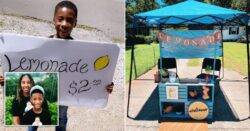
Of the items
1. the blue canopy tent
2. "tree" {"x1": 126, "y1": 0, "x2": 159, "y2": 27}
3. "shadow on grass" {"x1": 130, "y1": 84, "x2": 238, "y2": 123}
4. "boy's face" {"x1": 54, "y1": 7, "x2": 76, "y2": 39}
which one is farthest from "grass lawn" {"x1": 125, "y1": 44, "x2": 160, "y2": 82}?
"boy's face" {"x1": 54, "y1": 7, "x2": 76, "y2": 39}

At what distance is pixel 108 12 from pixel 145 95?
1.76 m

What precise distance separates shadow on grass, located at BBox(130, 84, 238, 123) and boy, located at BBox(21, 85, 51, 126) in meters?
2.71

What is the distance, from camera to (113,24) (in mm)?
7645

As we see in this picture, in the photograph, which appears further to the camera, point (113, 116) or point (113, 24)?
point (113, 24)

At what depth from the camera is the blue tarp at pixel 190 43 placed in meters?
6.81

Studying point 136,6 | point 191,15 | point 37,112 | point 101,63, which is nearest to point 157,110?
point 191,15

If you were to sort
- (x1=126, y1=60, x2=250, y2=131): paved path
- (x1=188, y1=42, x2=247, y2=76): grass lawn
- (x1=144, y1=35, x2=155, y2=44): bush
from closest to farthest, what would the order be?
1. (x1=126, y1=60, x2=250, y2=131): paved path
2. (x1=144, y1=35, x2=155, y2=44): bush
3. (x1=188, y1=42, x2=247, y2=76): grass lawn

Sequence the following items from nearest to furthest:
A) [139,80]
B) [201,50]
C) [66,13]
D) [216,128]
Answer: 1. [66,13]
2. [216,128]
3. [201,50]
4. [139,80]

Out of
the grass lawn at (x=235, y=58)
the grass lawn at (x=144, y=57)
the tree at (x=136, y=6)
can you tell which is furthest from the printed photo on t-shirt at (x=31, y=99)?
the grass lawn at (x=235, y=58)

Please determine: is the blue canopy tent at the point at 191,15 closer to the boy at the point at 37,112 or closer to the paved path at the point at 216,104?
the paved path at the point at 216,104

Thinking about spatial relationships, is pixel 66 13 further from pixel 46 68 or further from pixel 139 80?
pixel 139 80

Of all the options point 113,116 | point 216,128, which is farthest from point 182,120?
point 113,116

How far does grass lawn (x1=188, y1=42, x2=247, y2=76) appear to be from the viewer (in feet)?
36.5

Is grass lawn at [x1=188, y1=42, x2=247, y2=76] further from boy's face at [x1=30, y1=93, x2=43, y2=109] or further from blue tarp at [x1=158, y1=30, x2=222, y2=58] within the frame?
boy's face at [x1=30, y1=93, x2=43, y2=109]
